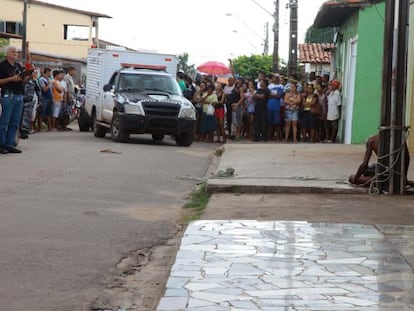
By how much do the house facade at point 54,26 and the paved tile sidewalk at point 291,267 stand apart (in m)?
51.8

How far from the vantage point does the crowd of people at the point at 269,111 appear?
20.3 meters

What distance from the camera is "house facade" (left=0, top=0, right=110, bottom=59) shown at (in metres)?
57.2

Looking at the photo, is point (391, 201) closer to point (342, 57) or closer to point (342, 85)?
point (342, 85)

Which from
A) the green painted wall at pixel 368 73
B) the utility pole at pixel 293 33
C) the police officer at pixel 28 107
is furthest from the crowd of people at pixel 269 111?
the utility pole at pixel 293 33

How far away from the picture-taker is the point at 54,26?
196ft

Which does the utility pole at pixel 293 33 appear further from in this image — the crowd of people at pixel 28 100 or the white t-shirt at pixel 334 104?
the crowd of people at pixel 28 100

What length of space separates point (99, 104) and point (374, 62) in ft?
24.2

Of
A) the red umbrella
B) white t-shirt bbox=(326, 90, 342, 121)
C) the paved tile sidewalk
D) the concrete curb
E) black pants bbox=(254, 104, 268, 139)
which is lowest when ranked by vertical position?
the paved tile sidewalk

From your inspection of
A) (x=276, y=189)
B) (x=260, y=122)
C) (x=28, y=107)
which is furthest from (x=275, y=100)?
(x=276, y=189)

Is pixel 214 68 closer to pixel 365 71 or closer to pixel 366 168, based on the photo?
pixel 365 71

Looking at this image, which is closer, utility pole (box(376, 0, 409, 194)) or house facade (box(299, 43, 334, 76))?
utility pole (box(376, 0, 409, 194))

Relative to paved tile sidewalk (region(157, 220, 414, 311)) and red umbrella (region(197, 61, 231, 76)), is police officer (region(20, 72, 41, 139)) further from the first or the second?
red umbrella (region(197, 61, 231, 76))

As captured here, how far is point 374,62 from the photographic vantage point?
1794 centimetres

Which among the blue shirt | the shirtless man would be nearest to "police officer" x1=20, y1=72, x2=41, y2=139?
the blue shirt
